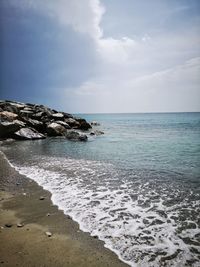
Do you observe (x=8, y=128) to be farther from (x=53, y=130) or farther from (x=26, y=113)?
(x=26, y=113)

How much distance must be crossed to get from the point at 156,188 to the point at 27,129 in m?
23.7

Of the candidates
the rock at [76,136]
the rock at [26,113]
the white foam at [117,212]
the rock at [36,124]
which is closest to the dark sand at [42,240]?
the white foam at [117,212]

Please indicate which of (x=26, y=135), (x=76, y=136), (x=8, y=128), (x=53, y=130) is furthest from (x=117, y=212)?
(x=53, y=130)

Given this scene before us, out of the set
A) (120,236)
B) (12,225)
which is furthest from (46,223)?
(120,236)

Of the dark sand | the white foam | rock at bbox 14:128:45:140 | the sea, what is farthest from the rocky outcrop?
the dark sand

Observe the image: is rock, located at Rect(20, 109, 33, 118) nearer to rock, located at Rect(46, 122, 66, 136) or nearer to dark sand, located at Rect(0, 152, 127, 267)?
rock, located at Rect(46, 122, 66, 136)

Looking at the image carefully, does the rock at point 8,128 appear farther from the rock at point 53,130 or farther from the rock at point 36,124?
the rock at point 53,130

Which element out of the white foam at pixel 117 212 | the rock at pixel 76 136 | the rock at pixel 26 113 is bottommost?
the white foam at pixel 117 212

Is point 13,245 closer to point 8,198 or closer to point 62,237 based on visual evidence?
point 62,237

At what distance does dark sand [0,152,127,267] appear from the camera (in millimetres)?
4904

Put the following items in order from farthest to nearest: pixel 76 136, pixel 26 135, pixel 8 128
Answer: pixel 76 136 < pixel 26 135 < pixel 8 128

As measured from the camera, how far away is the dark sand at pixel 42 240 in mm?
4904

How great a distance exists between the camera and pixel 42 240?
5.71m

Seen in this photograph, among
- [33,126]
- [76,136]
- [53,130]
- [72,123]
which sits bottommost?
[76,136]
